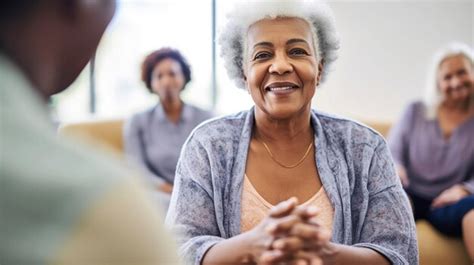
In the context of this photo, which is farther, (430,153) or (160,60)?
(160,60)

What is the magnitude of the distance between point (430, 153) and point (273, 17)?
71.1 inches

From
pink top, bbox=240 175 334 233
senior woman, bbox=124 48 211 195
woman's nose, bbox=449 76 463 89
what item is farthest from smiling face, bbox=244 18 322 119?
senior woman, bbox=124 48 211 195

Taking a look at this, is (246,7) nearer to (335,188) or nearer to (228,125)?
(228,125)

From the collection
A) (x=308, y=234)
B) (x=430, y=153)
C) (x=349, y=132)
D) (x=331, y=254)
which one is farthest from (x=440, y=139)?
(x=308, y=234)

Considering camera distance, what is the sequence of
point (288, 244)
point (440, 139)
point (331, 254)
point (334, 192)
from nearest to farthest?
point (288, 244) < point (331, 254) < point (334, 192) < point (440, 139)

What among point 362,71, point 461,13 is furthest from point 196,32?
point 461,13

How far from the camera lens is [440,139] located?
310 centimetres

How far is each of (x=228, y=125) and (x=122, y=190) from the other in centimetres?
116

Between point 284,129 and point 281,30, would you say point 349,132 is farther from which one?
point 281,30

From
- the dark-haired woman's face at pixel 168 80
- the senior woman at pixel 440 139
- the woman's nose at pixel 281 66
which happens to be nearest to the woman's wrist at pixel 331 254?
the woman's nose at pixel 281 66

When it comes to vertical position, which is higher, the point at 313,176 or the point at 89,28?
the point at 89,28

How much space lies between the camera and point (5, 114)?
0.41 metres

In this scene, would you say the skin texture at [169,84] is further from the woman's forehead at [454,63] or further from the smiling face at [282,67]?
the smiling face at [282,67]

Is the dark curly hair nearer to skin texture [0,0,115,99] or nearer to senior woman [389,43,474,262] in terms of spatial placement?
senior woman [389,43,474,262]
